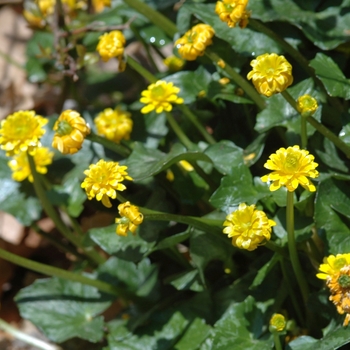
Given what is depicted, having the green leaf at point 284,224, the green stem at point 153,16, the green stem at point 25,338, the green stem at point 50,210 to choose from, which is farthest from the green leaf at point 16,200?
the green leaf at point 284,224

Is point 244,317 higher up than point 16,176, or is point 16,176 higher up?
point 16,176

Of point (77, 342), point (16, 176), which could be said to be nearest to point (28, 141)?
point (16, 176)

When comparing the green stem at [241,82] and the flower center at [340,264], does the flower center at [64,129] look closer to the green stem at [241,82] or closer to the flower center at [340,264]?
the green stem at [241,82]

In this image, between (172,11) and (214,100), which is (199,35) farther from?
(172,11)

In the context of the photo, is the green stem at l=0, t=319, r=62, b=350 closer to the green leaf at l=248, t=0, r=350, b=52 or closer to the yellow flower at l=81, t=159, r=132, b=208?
the yellow flower at l=81, t=159, r=132, b=208

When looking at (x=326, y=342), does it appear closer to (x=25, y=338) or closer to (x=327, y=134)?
(x=327, y=134)

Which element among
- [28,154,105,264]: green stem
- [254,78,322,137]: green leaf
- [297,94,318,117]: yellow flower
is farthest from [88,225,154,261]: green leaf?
[297,94,318,117]: yellow flower

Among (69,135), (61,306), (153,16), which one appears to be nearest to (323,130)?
(69,135)
